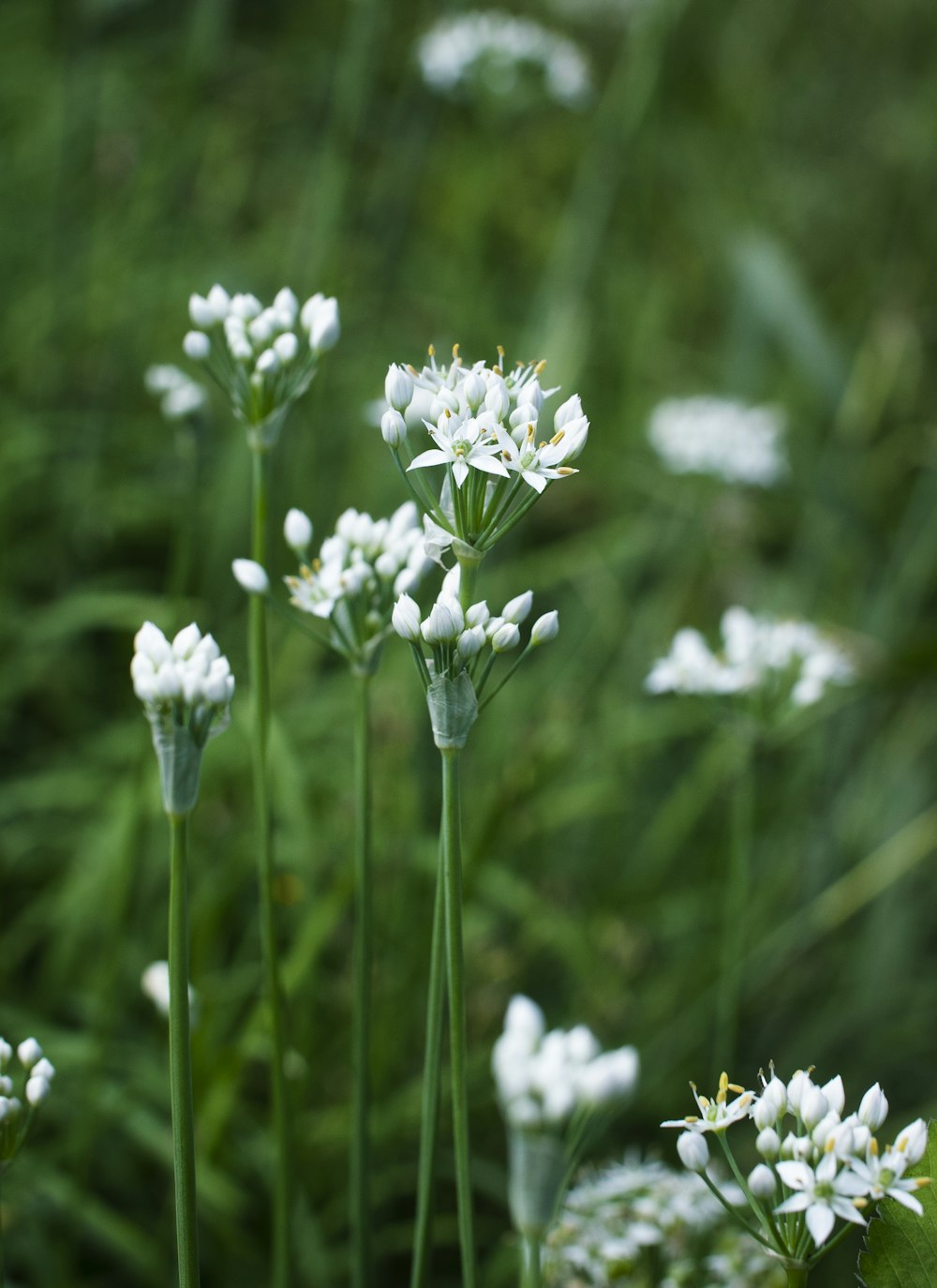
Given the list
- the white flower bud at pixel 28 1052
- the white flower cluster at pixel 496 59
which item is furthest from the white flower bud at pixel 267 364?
the white flower cluster at pixel 496 59

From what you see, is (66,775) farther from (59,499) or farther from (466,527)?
(466,527)

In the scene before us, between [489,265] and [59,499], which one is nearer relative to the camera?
[59,499]

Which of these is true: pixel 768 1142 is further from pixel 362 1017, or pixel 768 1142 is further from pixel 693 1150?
pixel 362 1017

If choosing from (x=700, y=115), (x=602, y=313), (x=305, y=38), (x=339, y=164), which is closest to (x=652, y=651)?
(x=339, y=164)

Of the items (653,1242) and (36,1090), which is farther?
(653,1242)

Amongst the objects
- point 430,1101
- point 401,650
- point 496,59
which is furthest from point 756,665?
point 496,59

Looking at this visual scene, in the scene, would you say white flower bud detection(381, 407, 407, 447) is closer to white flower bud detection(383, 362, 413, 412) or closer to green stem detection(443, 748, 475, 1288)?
white flower bud detection(383, 362, 413, 412)

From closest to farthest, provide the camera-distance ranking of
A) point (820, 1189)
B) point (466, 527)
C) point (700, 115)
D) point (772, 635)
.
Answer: point (820, 1189), point (466, 527), point (772, 635), point (700, 115)
